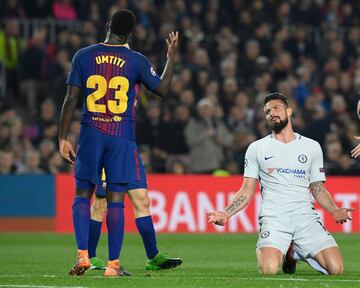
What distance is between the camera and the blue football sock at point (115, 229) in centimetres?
1013

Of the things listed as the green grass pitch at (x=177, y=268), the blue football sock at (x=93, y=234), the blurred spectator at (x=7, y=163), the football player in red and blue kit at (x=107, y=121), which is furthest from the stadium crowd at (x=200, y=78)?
the football player in red and blue kit at (x=107, y=121)

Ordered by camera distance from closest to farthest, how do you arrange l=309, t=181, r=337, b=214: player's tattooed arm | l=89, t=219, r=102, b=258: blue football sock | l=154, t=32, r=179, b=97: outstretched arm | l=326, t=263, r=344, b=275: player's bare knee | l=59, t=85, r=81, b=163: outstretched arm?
l=59, t=85, r=81, b=163: outstretched arm
l=154, t=32, r=179, b=97: outstretched arm
l=326, t=263, r=344, b=275: player's bare knee
l=309, t=181, r=337, b=214: player's tattooed arm
l=89, t=219, r=102, b=258: blue football sock

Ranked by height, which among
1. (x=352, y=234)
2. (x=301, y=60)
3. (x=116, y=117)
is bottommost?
(x=352, y=234)

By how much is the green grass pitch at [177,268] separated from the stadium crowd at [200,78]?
2122 mm

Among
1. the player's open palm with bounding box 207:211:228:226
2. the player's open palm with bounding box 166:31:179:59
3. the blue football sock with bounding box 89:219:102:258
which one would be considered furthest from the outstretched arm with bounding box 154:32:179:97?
the blue football sock with bounding box 89:219:102:258

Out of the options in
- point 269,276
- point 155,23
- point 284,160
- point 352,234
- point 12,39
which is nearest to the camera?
point 269,276

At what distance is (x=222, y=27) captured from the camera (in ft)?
78.4

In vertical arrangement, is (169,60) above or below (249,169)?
above

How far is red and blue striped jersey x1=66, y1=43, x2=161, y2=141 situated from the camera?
10297 mm

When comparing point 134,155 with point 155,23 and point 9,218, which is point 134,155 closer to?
point 9,218

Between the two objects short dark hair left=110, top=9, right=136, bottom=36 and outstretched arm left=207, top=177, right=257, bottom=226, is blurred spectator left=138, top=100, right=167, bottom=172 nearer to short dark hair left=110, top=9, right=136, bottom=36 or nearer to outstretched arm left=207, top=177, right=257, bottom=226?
outstretched arm left=207, top=177, right=257, bottom=226

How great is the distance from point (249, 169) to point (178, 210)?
340 inches

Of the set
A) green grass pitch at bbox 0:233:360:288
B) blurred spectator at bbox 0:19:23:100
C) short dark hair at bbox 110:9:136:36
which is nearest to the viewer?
green grass pitch at bbox 0:233:360:288

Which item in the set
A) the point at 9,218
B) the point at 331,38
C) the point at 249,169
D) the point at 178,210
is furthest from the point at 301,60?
the point at 249,169
